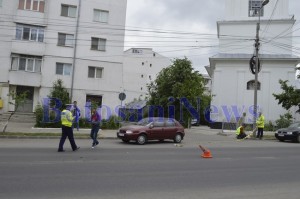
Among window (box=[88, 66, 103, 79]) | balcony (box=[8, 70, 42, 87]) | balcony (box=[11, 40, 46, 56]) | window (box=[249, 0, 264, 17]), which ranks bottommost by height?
balcony (box=[8, 70, 42, 87])

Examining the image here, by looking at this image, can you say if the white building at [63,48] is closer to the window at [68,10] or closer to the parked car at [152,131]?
the window at [68,10]

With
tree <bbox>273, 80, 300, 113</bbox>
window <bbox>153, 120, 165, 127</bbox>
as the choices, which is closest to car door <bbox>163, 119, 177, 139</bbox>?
window <bbox>153, 120, 165, 127</bbox>

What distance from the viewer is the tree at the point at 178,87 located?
30.9 metres

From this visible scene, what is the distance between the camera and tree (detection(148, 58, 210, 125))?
30.9m

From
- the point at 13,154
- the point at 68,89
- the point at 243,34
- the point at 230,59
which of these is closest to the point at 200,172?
the point at 13,154

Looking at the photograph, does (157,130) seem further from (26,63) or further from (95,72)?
(26,63)

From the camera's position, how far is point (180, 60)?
33.0 metres

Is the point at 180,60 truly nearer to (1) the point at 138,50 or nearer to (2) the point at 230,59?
(2) the point at 230,59

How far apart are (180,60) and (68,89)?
1119cm

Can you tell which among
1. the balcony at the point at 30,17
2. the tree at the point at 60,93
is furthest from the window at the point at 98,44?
the tree at the point at 60,93

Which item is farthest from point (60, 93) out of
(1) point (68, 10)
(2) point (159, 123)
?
(2) point (159, 123)

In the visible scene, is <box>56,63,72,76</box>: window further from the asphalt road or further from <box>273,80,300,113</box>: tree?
<box>273,80,300,113</box>: tree

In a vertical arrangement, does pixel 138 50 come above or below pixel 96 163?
above

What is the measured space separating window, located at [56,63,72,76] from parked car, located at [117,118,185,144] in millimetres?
15635
